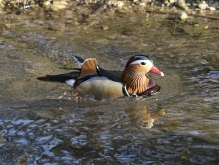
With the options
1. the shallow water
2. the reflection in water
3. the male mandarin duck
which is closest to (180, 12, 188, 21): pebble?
the shallow water

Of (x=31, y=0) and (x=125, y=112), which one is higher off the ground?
(x=31, y=0)

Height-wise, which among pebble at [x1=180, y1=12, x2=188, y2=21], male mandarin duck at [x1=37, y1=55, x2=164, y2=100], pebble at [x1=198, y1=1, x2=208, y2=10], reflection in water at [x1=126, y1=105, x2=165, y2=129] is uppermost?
pebble at [x1=198, y1=1, x2=208, y2=10]

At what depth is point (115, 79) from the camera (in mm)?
6703

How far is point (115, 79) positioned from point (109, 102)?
399mm

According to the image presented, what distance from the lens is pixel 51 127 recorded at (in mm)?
5484

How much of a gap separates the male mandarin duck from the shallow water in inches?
5.4

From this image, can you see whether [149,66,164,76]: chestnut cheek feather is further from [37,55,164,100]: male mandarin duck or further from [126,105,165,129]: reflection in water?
[126,105,165,129]: reflection in water

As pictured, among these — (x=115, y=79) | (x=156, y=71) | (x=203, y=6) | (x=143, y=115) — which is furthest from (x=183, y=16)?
(x=143, y=115)

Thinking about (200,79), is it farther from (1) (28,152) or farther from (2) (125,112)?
(1) (28,152)

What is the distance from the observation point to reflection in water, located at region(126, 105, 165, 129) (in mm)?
5644

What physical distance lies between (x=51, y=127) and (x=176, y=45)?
3.91 meters

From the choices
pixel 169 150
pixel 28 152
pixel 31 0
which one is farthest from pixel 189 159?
pixel 31 0

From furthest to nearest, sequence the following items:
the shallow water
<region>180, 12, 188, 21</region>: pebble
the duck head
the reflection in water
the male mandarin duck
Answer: <region>180, 12, 188, 21</region>: pebble, the duck head, the male mandarin duck, the reflection in water, the shallow water

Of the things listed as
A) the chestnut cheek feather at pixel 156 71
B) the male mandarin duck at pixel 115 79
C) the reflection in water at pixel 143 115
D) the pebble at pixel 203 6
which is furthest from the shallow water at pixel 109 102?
the pebble at pixel 203 6
